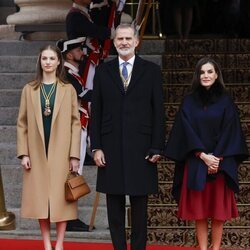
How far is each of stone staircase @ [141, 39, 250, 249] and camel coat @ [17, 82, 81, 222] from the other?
1.70 meters

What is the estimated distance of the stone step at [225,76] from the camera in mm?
12164

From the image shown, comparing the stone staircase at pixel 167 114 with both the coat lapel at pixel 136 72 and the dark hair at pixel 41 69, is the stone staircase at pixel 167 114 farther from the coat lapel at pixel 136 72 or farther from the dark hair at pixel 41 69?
the coat lapel at pixel 136 72

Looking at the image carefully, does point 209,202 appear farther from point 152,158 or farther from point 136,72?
point 136,72

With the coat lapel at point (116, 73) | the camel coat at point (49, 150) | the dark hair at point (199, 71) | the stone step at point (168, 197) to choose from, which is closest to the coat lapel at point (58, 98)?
the camel coat at point (49, 150)

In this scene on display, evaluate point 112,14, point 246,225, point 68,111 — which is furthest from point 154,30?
point 68,111


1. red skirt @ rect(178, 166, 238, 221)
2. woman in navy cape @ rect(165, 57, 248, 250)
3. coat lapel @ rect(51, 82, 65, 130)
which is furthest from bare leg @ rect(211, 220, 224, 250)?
coat lapel @ rect(51, 82, 65, 130)

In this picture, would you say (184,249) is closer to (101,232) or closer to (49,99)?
(101,232)

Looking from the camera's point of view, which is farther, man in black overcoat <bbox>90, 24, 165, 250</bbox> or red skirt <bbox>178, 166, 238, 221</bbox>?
Answer: red skirt <bbox>178, 166, 238, 221</bbox>

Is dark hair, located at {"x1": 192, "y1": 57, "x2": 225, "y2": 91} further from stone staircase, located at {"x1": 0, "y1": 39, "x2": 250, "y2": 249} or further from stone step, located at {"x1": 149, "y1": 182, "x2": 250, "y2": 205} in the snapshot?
stone step, located at {"x1": 149, "y1": 182, "x2": 250, "y2": 205}

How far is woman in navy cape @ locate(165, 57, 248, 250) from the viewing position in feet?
24.7

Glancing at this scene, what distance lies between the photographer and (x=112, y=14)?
970 cm

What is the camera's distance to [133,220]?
25.0 feet

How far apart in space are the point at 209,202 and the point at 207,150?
438 millimetres

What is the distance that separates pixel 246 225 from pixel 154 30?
6.99 metres
